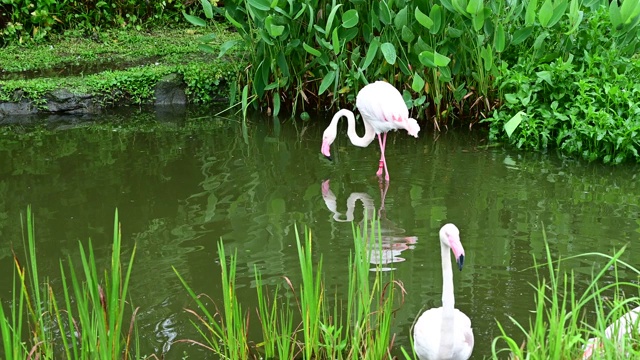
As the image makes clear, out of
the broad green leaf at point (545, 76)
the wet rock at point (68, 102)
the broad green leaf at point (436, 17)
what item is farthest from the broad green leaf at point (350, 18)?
the wet rock at point (68, 102)

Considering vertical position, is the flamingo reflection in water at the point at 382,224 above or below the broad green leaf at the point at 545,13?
below

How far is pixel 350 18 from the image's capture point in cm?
657

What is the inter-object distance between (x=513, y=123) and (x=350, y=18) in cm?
153

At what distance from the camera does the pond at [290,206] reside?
13.8 ft

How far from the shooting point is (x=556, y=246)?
4.66m

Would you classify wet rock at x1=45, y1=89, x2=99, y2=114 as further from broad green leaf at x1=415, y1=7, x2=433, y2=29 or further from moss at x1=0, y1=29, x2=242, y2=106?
broad green leaf at x1=415, y1=7, x2=433, y2=29

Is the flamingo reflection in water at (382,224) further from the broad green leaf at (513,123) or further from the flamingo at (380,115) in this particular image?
the broad green leaf at (513,123)

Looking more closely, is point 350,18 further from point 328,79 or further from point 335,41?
point 328,79

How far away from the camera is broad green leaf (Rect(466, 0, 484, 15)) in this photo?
608 centimetres

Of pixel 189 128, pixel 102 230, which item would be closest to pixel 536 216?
pixel 102 230

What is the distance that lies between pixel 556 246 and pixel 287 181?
206 cm

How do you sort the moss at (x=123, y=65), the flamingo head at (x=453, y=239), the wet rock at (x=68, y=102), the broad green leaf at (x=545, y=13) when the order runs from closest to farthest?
the flamingo head at (x=453, y=239), the broad green leaf at (x=545, y=13), the wet rock at (x=68, y=102), the moss at (x=123, y=65)

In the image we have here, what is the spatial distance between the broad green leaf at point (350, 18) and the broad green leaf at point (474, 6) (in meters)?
0.90

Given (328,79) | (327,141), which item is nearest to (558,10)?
(328,79)
